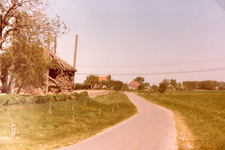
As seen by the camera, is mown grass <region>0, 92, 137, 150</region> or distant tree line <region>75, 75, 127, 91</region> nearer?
mown grass <region>0, 92, 137, 150</region>

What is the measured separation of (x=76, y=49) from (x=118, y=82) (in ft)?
248

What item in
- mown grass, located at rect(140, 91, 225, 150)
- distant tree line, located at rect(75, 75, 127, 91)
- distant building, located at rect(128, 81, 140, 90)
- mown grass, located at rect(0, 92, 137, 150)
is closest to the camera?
mown grass, located at rect(0, 92, 137, 150)

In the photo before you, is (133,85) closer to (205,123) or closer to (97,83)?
(97,83)

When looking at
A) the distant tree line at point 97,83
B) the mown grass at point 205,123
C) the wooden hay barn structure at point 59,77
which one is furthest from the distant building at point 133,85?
the wooden hay barn structure at point 59,77

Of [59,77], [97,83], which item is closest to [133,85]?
[97,83]

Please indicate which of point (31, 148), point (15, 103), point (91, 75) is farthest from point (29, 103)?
point (91, 75)

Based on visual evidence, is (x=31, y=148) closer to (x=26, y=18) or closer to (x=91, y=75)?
(x=26, y=18)

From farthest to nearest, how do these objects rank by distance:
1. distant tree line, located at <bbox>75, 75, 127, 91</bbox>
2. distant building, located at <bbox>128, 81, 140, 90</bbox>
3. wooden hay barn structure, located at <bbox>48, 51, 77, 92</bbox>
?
distant building, located at <bbox>128, 81, 140, 90</bbox>
distant tree line, located at <bbox>75, 75, 127, 91</bbox>
wooden hay barn structure, located at <bbox>48, 51, 77, 92</bbox>

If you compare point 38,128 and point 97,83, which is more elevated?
point 97,83

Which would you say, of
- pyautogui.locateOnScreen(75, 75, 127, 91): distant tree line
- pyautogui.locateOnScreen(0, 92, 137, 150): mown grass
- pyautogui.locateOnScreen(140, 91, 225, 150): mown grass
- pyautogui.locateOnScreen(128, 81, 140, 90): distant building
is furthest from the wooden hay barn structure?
pyautogui.locateOnScreen(128, 81, 140, 90): distant building

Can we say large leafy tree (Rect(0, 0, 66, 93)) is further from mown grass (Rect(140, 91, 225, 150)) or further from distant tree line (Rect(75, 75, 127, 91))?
distant tree line (Rect(75, 75, 127, 91))

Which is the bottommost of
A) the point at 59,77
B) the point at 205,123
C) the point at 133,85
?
the point at 205,123

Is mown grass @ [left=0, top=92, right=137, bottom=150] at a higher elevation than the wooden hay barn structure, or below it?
below

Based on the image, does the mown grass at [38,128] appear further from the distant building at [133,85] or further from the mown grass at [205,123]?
the distant building at [133,85]
